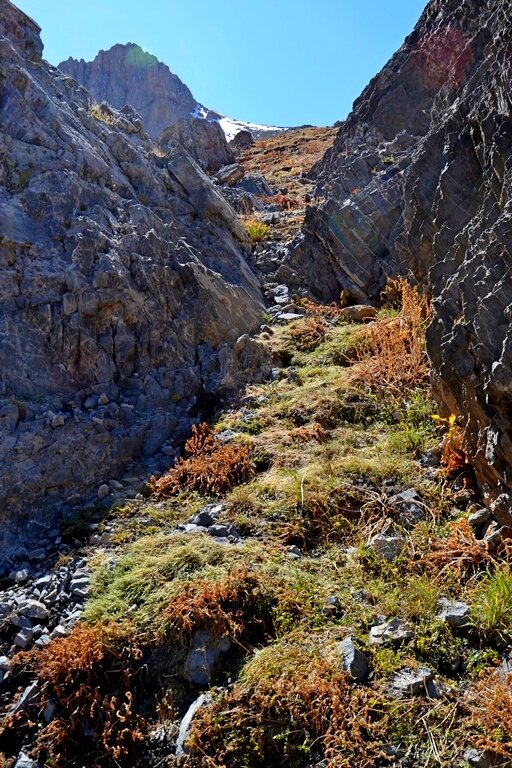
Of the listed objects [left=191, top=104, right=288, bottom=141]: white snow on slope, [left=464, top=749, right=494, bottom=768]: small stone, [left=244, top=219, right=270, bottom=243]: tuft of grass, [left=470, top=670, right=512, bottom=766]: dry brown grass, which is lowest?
[left=464, top=749, right=494, bottom=768]: small stone

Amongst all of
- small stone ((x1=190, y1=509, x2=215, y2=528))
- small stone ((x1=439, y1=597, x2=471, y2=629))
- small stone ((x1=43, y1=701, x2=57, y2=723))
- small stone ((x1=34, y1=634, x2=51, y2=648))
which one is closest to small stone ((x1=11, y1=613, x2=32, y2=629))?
small stone ((x1=34, y1=634, x2=51, y2=648))

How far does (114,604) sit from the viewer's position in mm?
4242

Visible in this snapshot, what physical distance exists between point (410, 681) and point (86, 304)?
5.78 meters

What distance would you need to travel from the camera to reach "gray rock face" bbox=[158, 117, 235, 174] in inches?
861

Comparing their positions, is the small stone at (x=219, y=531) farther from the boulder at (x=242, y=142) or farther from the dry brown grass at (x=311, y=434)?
the boulder at (x=242, y=142)

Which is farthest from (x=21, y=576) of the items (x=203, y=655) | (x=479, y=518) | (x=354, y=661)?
(x=479, y=518)

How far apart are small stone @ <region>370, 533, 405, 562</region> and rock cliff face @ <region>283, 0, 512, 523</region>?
80 cm

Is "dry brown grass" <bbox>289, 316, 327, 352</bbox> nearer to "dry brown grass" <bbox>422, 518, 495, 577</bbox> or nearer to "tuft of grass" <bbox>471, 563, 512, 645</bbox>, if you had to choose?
"dry brown grass" <bbox>422, 518, 495, 577</bbox>

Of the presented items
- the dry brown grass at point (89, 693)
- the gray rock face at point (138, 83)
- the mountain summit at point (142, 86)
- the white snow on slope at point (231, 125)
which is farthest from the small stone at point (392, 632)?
the gray rock face at point (138, 83)

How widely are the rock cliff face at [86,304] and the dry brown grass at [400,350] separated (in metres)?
1.67

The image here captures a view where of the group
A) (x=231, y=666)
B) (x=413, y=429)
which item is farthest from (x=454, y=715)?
(x=413, y=429)

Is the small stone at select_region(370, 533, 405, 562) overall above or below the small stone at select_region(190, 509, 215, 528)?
below

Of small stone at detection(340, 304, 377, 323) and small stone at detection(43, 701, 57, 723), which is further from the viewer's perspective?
small stone at detection(340, 304, 377, 323)

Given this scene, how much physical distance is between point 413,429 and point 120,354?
3855 mm
